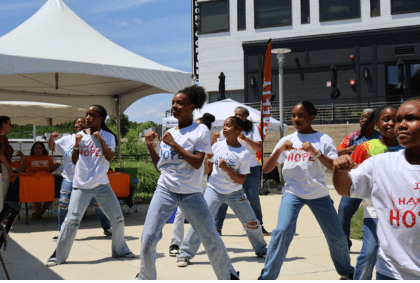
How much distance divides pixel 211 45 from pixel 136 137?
47.5ft

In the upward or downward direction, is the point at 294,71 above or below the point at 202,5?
below

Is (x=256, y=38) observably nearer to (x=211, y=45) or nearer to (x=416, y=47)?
(x=211, y=45)

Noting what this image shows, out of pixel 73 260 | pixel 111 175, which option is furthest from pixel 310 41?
pixel 73 260

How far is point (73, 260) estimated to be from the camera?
6039 millimetres

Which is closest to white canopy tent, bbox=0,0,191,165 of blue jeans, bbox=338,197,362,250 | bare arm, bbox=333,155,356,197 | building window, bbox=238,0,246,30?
blue jeans, bbox=338,197,362,250

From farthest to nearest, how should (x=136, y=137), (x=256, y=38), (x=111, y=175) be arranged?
1. (x=256, y=38)
2. (x=136, y=137)
3. (x=111, y=175)

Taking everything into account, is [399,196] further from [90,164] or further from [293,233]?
[90,164]

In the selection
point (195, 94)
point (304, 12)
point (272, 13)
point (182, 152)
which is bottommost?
point (182, 152)

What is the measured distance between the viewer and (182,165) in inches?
164

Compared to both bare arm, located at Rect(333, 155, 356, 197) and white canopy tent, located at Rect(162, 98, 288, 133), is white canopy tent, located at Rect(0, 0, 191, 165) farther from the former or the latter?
bare arm, located at Rect(333, 155, 356, 197)

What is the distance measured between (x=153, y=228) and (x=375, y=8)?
87.4 feet

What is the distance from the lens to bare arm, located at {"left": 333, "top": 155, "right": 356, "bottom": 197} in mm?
2498

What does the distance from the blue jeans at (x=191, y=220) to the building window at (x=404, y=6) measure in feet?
85.8

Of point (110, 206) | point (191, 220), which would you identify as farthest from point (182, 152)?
point (110, 206)
